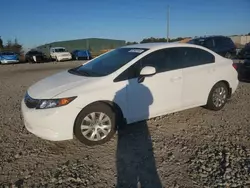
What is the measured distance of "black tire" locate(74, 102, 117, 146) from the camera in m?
3.93

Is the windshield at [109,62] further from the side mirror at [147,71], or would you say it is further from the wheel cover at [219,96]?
the wheel cover at [219,96]

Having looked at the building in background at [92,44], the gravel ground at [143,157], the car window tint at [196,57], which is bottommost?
the gravel ground at [143,157]

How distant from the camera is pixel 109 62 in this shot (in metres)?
4.86

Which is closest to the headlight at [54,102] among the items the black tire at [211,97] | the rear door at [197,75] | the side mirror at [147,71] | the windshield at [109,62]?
the windshield at [109,62]

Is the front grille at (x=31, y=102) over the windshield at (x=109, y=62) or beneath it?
beneath

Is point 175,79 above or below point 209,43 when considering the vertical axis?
below

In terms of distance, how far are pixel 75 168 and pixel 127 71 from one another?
1816mm

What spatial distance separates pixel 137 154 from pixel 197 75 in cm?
225

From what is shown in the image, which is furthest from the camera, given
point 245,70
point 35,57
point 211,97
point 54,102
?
point 35,57

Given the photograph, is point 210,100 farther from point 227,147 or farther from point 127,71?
point 127,71

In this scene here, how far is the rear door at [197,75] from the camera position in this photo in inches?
196

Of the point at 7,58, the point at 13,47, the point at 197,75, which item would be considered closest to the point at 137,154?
the point at 197,75

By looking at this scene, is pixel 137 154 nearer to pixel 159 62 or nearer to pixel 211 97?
pixel 159 62

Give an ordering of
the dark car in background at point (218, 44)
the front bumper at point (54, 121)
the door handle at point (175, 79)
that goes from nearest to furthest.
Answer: the front bumper at point (54, 121) → the door handle at point (175, 79) → the dark car in background at point (218, 44)
